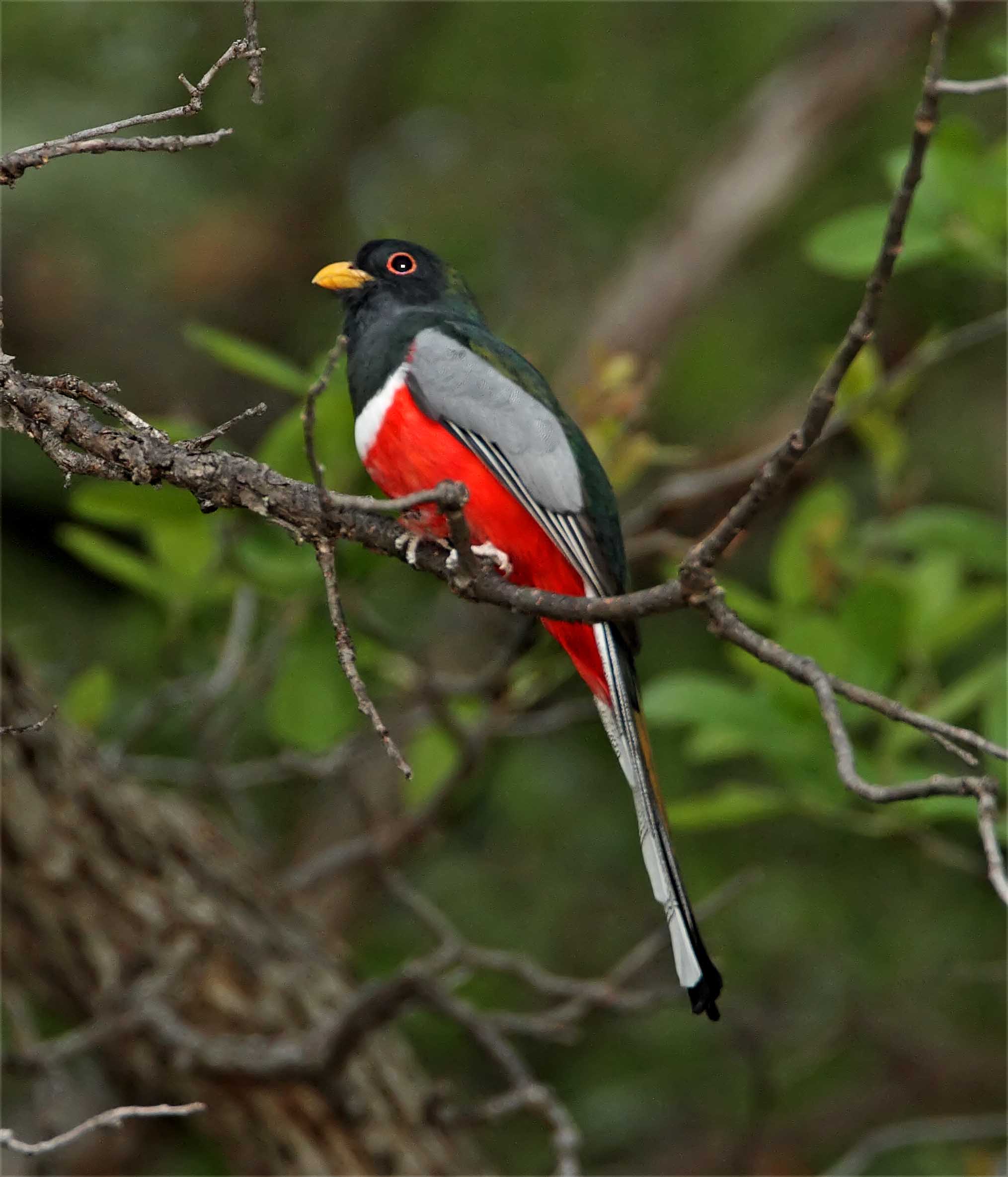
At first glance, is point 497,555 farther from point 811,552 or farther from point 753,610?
point 811,552

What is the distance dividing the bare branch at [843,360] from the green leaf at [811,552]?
2377 mm

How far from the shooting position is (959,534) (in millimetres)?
4215

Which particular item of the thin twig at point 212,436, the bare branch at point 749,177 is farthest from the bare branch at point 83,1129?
the bare branch at point 749,177

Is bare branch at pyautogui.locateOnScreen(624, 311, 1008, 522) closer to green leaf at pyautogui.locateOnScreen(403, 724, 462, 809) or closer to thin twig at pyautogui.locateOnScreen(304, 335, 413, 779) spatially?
green leaf at pyautogui.locateOnScreen(403, 724, 462, 809)

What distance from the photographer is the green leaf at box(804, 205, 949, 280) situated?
4.14 meters

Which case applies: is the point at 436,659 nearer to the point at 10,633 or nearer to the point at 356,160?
the point at 10,633

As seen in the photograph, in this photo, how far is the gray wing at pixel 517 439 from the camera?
326 centimetres

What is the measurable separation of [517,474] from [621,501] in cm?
414

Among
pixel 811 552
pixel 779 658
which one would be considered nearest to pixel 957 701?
pixel 811 552

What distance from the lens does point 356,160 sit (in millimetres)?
8195

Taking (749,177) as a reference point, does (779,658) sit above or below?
below

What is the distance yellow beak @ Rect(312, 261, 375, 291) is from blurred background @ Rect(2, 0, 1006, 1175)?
0.25 m

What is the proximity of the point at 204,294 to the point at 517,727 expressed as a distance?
14.6 feet

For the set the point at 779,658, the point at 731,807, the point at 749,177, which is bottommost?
the point at 779,658
